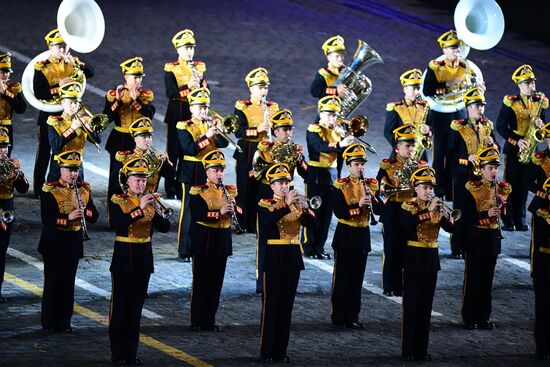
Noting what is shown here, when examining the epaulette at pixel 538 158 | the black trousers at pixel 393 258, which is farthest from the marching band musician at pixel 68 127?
the epaulette at pixel 538 158

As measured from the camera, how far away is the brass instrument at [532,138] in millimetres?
24578

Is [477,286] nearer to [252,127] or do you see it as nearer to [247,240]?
[247,240]

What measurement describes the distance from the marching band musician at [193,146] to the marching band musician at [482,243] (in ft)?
11.2

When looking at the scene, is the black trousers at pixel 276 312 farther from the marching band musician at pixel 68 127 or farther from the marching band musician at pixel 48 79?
the marching band musician at pixel 48 79

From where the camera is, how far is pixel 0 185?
21484mm

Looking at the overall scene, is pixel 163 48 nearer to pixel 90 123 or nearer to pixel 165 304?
pixel 90 123

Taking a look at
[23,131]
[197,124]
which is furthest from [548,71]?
[197,124]

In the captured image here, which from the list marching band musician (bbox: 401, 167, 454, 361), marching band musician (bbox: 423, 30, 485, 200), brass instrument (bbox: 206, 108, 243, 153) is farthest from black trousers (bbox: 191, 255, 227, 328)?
marching band musician (bbox: 423, 30, 485, 200)

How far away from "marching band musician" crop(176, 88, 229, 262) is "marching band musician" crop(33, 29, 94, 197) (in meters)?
2.55

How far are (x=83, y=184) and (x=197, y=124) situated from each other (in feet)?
10.2

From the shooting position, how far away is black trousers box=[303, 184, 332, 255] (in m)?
24.0

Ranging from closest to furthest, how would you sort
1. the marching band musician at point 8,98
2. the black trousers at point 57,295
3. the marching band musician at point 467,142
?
the black trousers at point 57,295
the marching band musician at point 467,142
the marching band musician at point 8,98

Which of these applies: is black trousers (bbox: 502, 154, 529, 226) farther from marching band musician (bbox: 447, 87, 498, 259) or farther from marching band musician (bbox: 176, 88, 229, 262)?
marching band musician (bbox: 176, 88, 229, 262)

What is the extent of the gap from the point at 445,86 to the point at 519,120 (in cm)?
132
